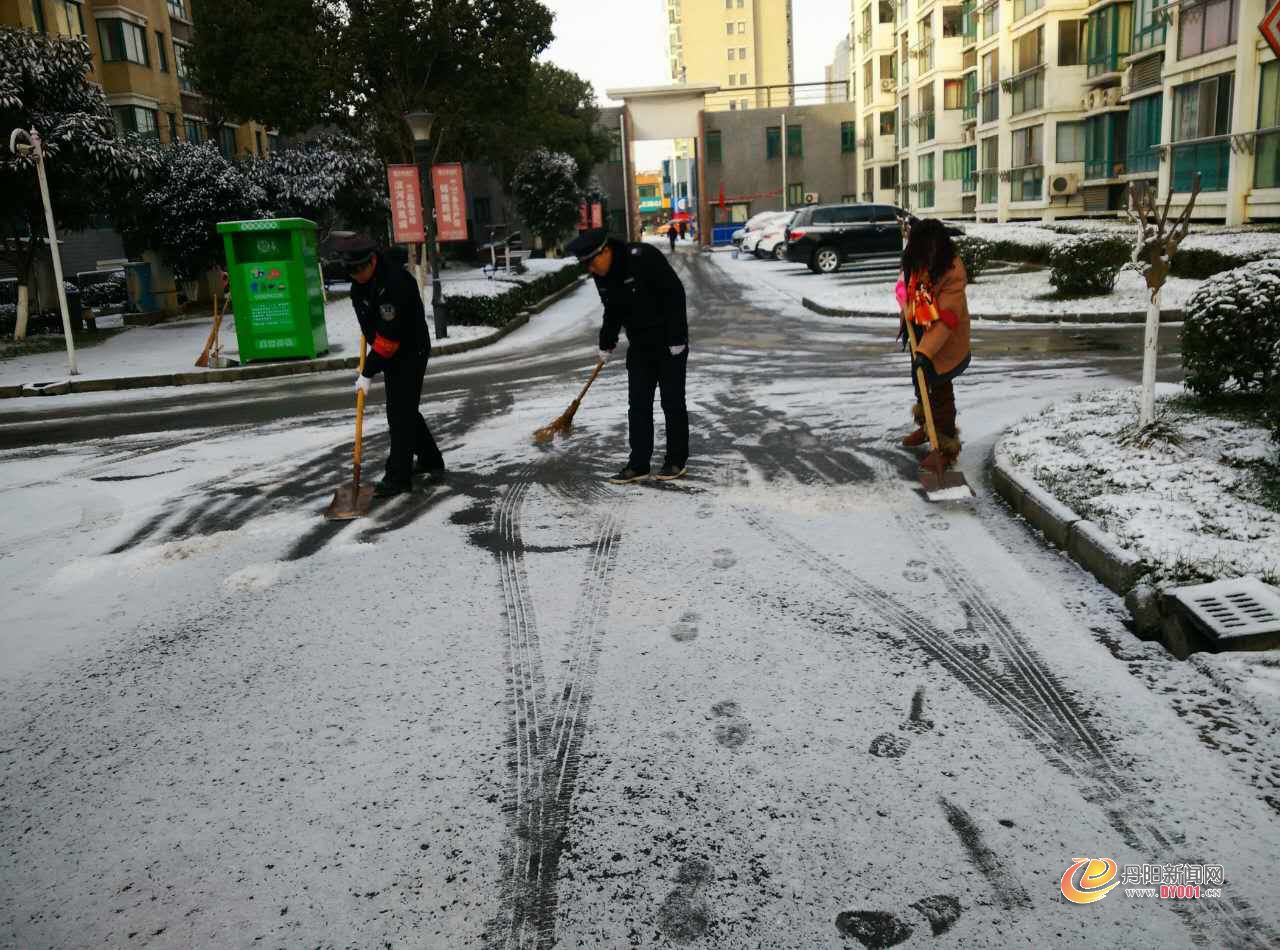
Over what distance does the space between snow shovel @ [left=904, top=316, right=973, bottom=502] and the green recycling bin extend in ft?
35.0

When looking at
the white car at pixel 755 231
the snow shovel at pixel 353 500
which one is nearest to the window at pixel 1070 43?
the white car at pixel 755 231

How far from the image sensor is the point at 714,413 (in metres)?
9.18

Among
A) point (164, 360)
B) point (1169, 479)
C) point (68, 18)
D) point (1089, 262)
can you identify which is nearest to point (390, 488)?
point (1169, 479)

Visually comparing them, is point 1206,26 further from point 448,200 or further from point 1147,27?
point 448,200

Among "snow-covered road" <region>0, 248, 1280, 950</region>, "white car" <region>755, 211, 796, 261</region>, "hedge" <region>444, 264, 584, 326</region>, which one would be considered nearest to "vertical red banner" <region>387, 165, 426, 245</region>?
"hedge" <region>444, 264, 584, 326</region>

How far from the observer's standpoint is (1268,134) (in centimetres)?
2141

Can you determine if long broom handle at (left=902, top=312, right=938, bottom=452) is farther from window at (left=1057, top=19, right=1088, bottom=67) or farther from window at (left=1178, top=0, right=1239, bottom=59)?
window at (left=1057, top=19, right=1088, bottom=67)

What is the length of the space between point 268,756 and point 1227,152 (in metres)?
25.8

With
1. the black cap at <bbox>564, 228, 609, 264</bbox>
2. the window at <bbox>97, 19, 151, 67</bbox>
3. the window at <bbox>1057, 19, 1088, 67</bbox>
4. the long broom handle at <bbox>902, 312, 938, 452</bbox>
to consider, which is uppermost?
the window at <bbox>97, 19, 151, 67</bbox>

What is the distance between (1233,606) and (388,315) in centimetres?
502

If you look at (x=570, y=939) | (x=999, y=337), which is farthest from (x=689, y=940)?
(x=999, y=337)

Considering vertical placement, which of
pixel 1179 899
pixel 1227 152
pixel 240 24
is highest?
pixel 240 24

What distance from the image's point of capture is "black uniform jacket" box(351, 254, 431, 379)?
664cm

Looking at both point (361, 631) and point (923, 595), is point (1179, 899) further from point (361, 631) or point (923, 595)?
point (361, 631)
